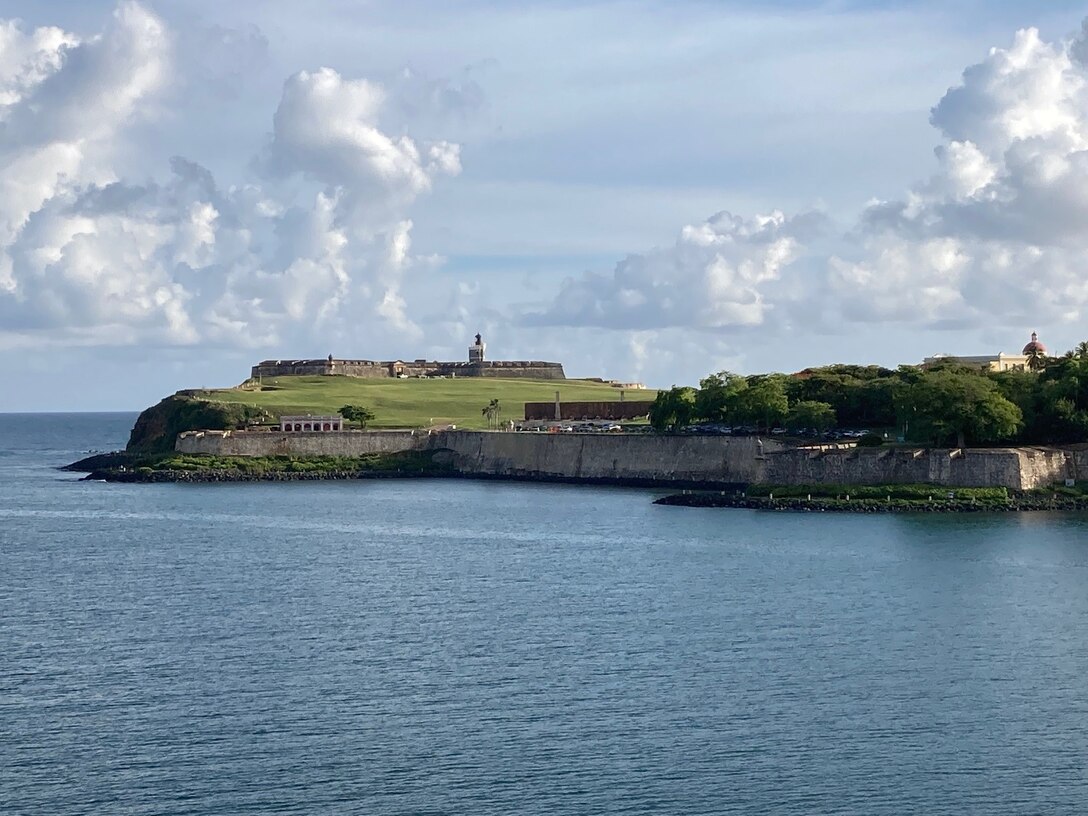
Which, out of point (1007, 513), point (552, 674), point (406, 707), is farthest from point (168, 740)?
point (1007, 513)

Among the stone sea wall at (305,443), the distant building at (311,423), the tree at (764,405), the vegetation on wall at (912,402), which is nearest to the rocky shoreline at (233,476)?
the stone sea wall at (305,443)

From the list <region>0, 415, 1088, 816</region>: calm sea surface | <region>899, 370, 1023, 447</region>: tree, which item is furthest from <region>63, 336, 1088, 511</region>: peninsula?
<region>0, 415, 1088, 816</region>: calm sea surface

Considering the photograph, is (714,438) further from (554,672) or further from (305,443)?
(554,672)

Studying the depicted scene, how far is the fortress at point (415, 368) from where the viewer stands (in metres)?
139

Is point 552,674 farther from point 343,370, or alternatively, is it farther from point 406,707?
point 343,370

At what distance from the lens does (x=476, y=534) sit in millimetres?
55531

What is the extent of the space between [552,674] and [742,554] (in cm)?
1895

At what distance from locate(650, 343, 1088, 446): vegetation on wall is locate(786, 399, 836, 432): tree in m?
0.05

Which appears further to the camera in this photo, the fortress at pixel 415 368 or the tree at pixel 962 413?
the fortress at pixel 415 368

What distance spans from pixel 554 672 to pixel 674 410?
50823mm

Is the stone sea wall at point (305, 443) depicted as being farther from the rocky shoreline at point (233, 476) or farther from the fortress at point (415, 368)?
the fortress at point (415, 368)

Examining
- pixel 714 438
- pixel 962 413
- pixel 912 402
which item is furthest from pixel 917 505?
pixel 714 438

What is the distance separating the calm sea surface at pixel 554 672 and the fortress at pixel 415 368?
276 ft

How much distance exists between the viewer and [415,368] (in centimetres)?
14900
